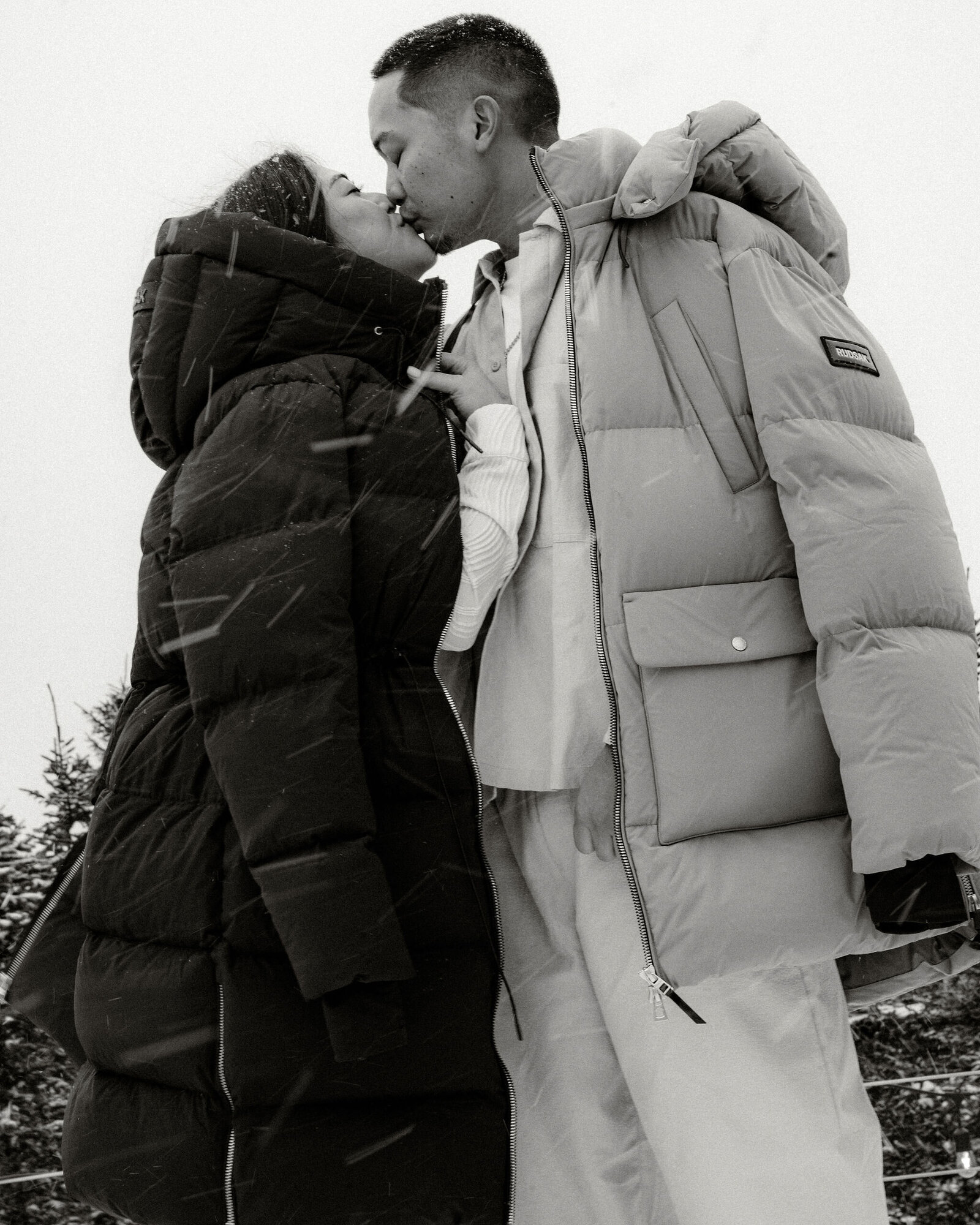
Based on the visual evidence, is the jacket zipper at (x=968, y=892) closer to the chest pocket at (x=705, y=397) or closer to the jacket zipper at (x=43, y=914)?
the chest pocket at (x=705, y=397)

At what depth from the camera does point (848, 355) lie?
6.48ft

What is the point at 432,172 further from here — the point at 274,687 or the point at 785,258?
the point at 274,687

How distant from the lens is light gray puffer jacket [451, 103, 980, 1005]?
1749 millimetres

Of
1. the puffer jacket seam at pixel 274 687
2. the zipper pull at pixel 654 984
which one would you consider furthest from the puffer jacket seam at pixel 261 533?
the zipper pull at pixel 654 984

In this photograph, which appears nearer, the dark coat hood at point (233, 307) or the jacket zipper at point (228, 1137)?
the jacket zipper at point (228, 1137)

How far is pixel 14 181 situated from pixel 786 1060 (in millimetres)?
16436

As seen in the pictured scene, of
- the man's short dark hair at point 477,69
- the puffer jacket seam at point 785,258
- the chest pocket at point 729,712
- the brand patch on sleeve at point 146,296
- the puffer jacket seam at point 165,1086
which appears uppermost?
the man's short dark hair at point 477,69

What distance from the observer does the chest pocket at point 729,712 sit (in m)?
1.79

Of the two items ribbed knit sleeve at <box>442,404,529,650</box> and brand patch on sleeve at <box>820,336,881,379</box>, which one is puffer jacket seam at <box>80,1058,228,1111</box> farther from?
brand patch on sleeve at <box>820,336,881,379</box>

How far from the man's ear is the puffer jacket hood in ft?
1.35

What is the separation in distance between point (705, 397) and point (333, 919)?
3.60 feet

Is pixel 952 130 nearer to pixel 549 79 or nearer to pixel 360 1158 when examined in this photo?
pixel 549 79

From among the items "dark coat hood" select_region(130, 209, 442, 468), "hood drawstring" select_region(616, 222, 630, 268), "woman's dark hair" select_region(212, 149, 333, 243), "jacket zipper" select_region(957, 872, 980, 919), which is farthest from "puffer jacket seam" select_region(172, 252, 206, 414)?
"jacket zipper" select_region(957, 872, 980, 919)

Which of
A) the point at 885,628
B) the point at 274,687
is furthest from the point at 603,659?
the point at 274,687
